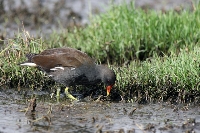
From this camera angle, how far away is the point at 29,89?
8.71 m

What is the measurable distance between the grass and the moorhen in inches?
12.8

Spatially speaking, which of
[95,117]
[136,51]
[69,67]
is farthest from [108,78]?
[136,51]

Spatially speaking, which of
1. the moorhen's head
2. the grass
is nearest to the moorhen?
the moorhen's head

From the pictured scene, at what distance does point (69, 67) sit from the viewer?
8492 mm

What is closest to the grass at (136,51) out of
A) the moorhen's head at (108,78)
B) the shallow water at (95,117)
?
the moorhen's head at (108,78)

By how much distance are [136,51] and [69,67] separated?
2058mm

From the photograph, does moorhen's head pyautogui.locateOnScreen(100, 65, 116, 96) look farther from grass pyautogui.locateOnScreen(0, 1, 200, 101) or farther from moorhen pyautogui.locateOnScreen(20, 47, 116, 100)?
grass pyautogui.locateOnScreen(0, 1, 200, 101)

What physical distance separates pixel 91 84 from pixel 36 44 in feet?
4.40

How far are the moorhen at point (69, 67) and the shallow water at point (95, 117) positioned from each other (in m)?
0.36

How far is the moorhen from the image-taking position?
841 cm

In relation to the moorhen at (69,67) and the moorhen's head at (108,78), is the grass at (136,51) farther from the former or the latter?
the moorhen at (69,67)

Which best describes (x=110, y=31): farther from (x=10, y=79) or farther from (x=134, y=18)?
(x=10, y=79)

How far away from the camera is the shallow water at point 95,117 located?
6828 millimetres

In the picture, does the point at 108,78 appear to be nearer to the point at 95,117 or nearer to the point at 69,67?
the point at 69,67
